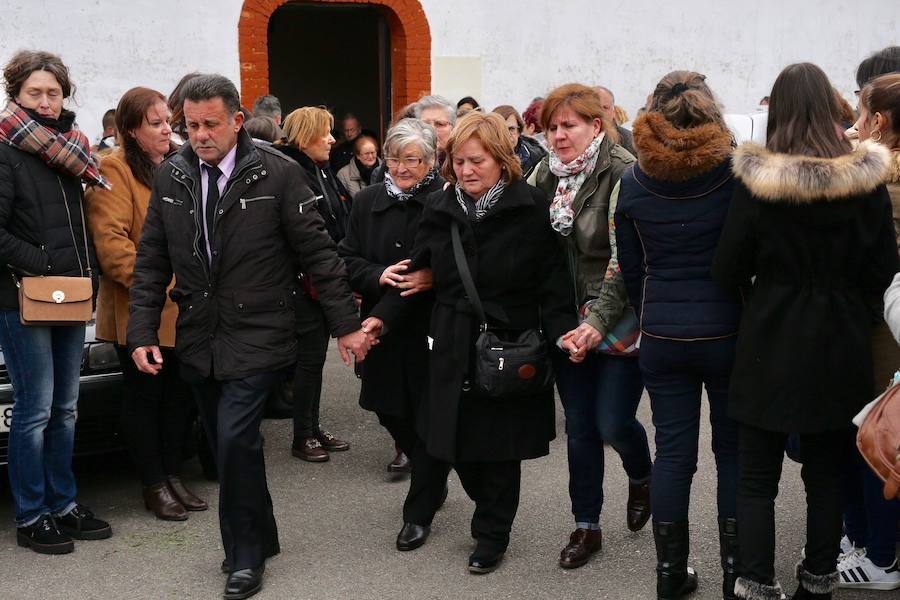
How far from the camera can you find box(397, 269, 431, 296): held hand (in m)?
4.41

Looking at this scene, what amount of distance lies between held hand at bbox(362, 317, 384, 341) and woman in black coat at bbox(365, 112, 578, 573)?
11.3 inches

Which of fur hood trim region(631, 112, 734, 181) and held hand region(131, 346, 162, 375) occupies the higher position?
fur hood trim region(631, 112, 734, 181)

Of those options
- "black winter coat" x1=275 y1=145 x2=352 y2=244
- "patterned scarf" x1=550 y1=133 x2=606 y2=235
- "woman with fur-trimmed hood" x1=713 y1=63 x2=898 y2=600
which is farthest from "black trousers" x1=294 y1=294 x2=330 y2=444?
"woman with fur-trimmed hood" x1=713 y1=63 x2=898 y2=600

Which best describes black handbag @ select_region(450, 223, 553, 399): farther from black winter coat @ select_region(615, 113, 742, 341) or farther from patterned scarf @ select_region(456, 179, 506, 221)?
black winter coat @ select_region(615, 113, 742, 341)

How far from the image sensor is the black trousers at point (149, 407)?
4930 millimetres

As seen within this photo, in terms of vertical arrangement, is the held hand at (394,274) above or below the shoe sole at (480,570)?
above

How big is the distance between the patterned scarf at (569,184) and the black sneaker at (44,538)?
2.40 meters

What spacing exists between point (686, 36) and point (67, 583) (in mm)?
9324

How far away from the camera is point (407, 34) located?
10.9 metres

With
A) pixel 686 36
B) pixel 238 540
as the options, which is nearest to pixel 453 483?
pixel 238 540

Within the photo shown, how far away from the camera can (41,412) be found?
14.7ft

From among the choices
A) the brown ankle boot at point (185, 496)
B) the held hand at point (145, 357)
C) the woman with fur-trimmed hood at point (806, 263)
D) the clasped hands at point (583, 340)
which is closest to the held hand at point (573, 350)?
the clasped hands at point (583, 340)

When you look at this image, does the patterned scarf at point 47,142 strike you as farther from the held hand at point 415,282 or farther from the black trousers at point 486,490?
the black trousers at point 486,490

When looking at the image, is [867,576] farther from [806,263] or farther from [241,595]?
[241,595]
